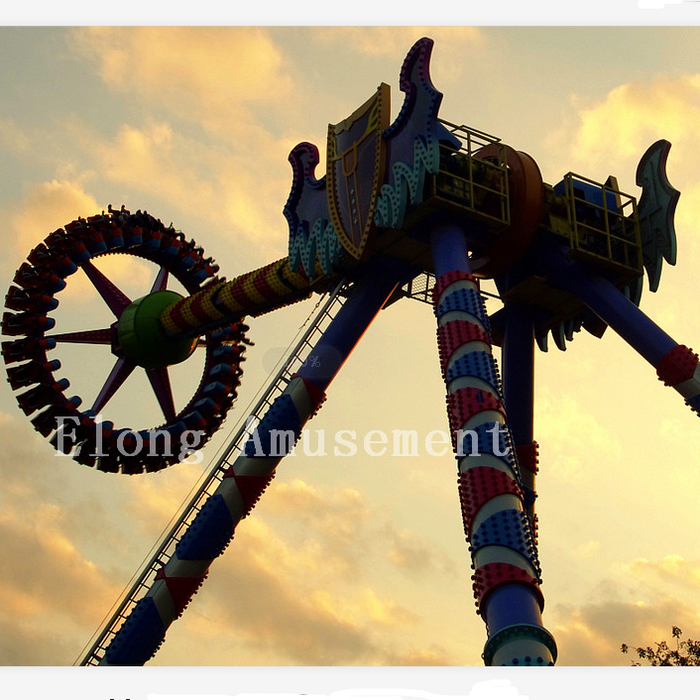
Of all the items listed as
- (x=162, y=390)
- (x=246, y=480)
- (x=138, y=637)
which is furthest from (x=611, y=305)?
(x=162, y=390)

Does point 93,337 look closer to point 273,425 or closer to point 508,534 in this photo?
point 273,425

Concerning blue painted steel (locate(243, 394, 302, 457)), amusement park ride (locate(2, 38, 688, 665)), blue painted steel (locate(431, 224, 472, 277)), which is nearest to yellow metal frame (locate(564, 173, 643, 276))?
amusement park ride (locate(2, 38, 688, 665))

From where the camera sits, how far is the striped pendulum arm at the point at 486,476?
42.4ft

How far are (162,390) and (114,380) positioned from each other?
1.31m

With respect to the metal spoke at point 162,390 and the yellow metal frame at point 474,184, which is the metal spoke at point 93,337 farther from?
the yellow metal frame at point 474,184

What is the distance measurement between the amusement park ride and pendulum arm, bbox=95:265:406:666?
0.08 feet

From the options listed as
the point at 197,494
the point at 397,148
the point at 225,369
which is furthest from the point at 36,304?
the point at 397,148

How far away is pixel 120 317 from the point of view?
2588 centimetres

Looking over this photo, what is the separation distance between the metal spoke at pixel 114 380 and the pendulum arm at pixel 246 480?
21.3 ft

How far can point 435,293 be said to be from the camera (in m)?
17.7

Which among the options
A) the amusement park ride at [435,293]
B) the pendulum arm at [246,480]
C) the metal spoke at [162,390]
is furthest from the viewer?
the metal spoke at [162,390]

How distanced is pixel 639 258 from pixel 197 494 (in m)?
9.24

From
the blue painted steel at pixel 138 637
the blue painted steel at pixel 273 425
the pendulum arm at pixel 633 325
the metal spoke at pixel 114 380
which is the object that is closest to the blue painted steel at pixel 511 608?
the pendulum arm at pixel 633 325
